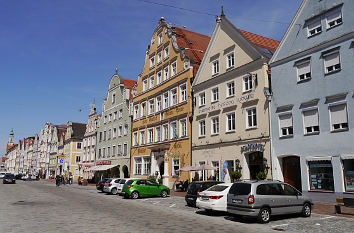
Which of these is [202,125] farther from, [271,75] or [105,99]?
[105,99]

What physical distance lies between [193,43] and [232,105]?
15881 mm

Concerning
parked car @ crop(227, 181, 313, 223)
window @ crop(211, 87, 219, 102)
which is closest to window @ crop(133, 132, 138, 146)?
window @ crop(211, 87, 219, 102)

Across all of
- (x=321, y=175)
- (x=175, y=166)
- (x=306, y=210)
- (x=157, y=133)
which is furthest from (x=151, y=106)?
(x=306, y=210)

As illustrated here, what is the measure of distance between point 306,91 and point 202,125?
1209 cm

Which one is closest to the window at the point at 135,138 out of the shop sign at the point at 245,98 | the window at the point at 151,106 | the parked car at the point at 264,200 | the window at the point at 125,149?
the window at the point at 125,149

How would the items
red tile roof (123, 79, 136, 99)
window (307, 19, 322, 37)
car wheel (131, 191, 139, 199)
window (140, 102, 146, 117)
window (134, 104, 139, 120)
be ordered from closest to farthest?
window (307, 19, 322, 37)
car wheel (131, 191, 139, 199)
window (140, 102, 146, 117)
window (134, 104, 139, 120)
red tile roof (123, 79, 136, 99)

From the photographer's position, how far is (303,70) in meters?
21.9

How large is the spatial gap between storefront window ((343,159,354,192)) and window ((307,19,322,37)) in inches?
336

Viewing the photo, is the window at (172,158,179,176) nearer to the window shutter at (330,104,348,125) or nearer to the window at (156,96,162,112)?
the window at (156,96,162,112)

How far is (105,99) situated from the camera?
2210 inches

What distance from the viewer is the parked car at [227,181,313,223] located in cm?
1297

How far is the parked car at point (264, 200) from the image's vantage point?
13.0 meters

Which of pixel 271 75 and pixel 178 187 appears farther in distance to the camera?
pixel 178 187

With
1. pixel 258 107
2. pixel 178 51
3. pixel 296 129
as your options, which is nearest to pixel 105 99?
pixel 178 51
